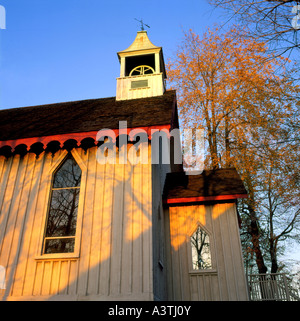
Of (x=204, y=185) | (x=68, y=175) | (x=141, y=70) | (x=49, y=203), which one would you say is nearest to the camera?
(x=49, y=203)

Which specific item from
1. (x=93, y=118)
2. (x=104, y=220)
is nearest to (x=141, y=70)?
(x=93, y=118)

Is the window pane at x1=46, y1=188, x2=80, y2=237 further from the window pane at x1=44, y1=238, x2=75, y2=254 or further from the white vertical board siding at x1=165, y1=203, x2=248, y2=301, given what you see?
the white vertical board siding at x1=165, y1=203, x2=248, y2=301

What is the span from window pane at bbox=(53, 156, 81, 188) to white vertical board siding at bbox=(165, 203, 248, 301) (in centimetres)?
349

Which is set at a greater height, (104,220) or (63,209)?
(63,209)

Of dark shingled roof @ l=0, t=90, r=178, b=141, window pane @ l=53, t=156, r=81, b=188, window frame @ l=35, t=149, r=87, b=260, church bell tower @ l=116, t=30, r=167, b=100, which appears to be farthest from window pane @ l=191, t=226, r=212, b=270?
church bell tower @ l=116, t=30, r=167, b=100

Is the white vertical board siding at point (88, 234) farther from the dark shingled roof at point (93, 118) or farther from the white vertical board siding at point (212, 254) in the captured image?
the white vertical board siding at point (212, 254)

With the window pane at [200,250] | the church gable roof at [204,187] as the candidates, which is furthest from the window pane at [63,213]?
the window pane at [200,250]

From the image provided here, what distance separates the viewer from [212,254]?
9.10 meters

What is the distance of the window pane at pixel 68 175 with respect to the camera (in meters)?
8.23

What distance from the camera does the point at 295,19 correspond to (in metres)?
5.30

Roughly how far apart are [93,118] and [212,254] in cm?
575

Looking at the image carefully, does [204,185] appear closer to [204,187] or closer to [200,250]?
[204,187]

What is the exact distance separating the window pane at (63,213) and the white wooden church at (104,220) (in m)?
0.03
